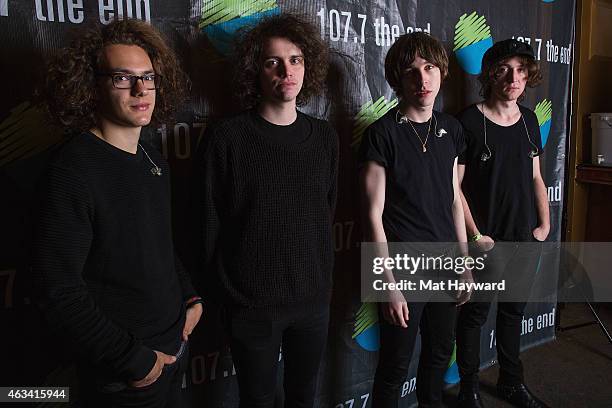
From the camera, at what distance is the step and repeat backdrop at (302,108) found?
1.24 metres

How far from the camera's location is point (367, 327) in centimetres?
205

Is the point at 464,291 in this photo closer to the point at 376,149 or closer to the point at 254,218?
the point at 376,149

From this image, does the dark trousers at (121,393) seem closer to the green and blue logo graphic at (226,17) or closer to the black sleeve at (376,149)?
the black sleeve at (376,149)

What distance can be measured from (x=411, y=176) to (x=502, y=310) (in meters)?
0.90

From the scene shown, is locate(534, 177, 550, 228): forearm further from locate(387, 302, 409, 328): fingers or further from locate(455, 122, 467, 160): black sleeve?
locate(387, 302, 409, 328): fingers

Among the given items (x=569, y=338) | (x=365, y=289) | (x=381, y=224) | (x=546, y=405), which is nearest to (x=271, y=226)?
(x=381, y=224)

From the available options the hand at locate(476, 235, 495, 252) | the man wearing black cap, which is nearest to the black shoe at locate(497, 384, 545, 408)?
the man wearing black cap

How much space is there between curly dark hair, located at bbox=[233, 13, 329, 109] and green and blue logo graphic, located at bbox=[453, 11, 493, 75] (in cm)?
94

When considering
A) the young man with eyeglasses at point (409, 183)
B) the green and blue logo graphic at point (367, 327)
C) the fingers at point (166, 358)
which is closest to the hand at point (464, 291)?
the young man with eyeglasses at point (409, 183)

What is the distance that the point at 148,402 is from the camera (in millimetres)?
1084

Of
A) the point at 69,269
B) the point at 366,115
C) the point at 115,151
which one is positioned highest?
the point at 366,115

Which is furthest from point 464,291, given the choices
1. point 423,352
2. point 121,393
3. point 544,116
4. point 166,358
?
point 544,116

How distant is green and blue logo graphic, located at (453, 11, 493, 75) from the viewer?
2133 mm

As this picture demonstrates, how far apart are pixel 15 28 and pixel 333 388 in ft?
5.42
